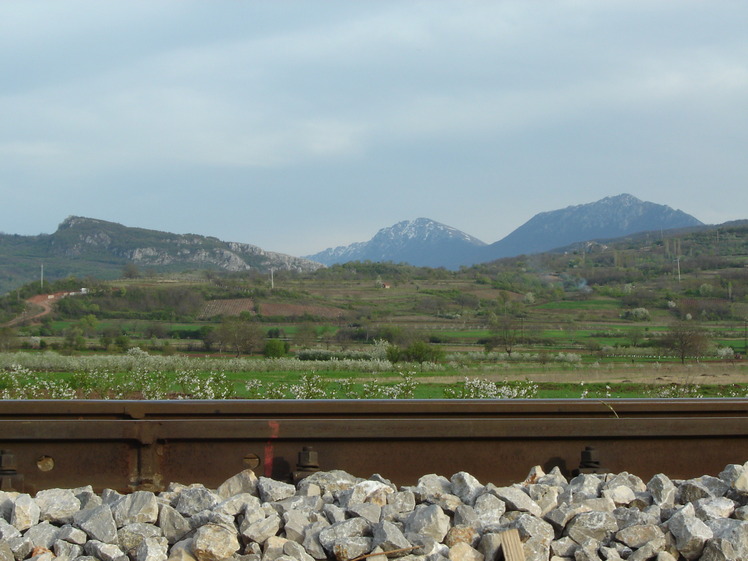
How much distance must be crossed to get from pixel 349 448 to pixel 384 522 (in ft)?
3.92

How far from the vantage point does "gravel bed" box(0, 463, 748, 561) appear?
4.41 meters

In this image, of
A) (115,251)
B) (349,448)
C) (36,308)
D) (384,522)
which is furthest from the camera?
(115,251)

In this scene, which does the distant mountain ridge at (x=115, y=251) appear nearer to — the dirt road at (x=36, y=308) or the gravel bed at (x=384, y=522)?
the dirt road at (x=36, y=308)

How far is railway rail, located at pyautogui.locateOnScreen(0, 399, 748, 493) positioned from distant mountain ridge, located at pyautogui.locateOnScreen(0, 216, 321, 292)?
545 ft

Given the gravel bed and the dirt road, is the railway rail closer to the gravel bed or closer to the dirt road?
the gravel bed

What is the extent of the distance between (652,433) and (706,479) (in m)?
0.68

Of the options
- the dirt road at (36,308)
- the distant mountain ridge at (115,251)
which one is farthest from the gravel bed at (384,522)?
the distant mountain ridge at (115,251)

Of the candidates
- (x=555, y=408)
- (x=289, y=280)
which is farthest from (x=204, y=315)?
(x=555, y=408)

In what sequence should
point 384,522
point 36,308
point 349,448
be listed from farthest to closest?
point 36,308 < point 349,448 < point 384,522

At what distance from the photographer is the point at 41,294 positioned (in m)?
92.4

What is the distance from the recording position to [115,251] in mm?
184750

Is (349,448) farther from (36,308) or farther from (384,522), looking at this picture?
(36,308)

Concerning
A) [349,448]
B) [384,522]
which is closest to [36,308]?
[349,448]

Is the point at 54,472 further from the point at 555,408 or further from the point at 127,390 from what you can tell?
the point at 127,390
